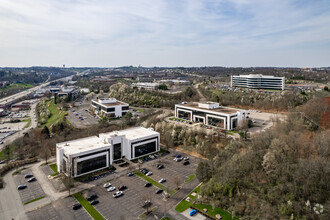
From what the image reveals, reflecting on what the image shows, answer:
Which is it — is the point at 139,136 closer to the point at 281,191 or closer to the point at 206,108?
the point at 206,108

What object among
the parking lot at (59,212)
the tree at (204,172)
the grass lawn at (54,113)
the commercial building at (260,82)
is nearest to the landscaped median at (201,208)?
the tree at (204,172)

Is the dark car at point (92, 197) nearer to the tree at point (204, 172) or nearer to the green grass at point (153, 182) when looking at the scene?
the green grass at point (153, 182)

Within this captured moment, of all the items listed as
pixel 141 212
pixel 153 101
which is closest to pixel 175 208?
pixel 141 212

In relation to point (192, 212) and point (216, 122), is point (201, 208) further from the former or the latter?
point (216, 122)

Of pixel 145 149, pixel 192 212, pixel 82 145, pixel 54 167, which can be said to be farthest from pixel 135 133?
pixel 192 212

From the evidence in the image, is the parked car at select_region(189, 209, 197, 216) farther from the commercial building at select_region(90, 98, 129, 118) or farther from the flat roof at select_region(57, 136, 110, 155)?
the commercial building at select_region(90, 98, 129, 118)
